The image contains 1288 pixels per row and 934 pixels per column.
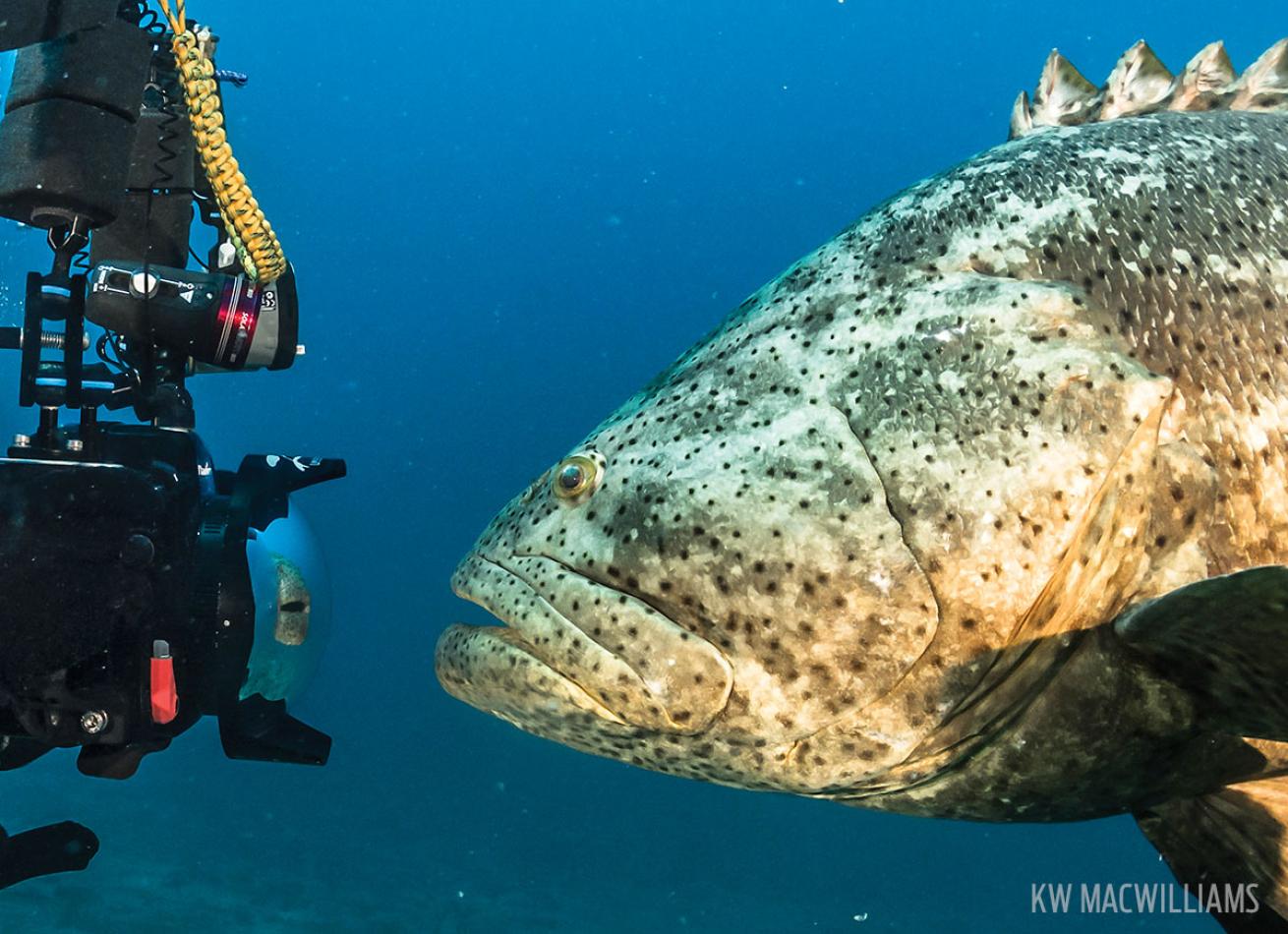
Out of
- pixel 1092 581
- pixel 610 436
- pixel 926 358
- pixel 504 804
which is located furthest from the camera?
pixel 504 804

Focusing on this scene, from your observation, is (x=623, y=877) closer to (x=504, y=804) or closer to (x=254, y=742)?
(x=504, y=804)

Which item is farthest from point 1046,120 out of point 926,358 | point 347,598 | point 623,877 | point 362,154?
point 362,154

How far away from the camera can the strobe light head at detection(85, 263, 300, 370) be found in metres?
3.66

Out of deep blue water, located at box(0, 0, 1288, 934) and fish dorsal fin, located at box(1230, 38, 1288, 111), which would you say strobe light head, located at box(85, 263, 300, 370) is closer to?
fish dorsal fin, located at box(1230, 38, 1288, 111)

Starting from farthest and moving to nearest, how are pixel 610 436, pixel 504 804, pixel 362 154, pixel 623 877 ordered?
pixel 362 154, pixel 504 804, pixel 623 877, pixel 610 436

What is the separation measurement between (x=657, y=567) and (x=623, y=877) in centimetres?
2499

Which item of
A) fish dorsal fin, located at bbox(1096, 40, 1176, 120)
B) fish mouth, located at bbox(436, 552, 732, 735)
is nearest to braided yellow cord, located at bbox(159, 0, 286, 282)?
fish mouth, located at bbox(436, 552, 732, 735)

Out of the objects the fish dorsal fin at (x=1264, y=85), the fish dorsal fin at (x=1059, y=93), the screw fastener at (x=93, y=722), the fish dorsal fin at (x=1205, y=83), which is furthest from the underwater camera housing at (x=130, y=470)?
the fish dorsal fin at (x=1264, y=85)

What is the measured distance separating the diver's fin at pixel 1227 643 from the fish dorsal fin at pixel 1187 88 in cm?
151

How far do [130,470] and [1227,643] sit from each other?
331 centimetres

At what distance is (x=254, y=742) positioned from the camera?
3.64 m

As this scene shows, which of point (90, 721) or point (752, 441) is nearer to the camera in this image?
point (752, 441)

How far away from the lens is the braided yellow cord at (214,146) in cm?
348

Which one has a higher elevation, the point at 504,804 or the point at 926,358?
the point at 926,358
